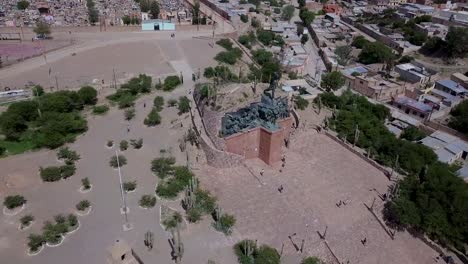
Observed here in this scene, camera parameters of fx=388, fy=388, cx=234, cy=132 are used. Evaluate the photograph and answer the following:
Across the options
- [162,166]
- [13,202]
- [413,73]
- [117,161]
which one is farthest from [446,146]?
[13,202]

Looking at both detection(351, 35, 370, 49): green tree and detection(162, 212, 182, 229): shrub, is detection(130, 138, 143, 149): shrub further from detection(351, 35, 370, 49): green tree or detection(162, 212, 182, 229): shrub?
detection(351, 35, 370, 49): green tree

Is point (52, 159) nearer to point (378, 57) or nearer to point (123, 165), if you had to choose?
point (123, 165)

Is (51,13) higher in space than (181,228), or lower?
higher

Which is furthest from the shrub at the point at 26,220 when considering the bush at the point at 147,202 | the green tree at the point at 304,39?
the green tree at the point at 304,39

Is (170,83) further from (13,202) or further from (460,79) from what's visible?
(460,79)

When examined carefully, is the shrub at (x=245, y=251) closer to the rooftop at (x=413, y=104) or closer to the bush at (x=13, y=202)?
the bush at (x=13, y=202)

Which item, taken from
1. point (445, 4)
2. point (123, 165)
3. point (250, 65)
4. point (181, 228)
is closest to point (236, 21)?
point (250, 65)
